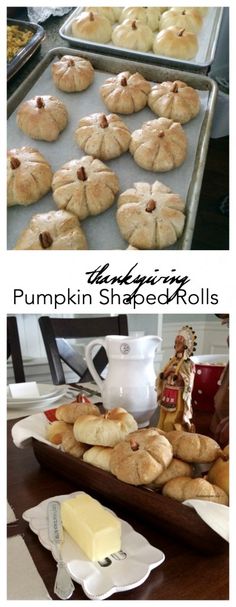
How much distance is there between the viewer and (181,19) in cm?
119

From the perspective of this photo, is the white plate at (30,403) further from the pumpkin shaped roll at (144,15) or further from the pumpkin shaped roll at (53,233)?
the pumpkin shaped roll at (144,15)

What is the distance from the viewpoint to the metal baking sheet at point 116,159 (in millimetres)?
852

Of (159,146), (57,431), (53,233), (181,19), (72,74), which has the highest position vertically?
(181,19)

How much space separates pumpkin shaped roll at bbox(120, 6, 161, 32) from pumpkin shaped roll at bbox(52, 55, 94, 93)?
0.23 meters

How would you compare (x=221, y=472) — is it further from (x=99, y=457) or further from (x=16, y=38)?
(x=16, y=38)

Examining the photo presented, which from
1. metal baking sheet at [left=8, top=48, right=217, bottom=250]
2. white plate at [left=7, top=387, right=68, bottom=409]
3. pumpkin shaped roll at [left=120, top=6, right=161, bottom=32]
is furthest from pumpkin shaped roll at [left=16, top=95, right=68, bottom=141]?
white plate at [left=7, top=387, right=68, bottom=409]

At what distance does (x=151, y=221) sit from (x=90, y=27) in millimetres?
524

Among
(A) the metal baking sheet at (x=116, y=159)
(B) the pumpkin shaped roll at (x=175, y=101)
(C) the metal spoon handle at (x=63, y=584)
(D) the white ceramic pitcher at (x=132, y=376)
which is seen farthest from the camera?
(B) the pumpkin shaped roll at (x=175, y=101)

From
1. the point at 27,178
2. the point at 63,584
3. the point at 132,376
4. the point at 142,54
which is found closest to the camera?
the point at 63,584

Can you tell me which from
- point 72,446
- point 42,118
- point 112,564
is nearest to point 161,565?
point 112,564

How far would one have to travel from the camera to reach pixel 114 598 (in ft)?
1.17

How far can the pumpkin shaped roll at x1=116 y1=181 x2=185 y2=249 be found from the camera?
820 mm

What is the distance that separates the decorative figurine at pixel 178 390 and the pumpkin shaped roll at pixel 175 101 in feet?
1.89

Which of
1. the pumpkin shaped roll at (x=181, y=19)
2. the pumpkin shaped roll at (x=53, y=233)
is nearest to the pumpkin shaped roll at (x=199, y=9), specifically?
the pumpkin shaped roll at (x=181, y=19)
